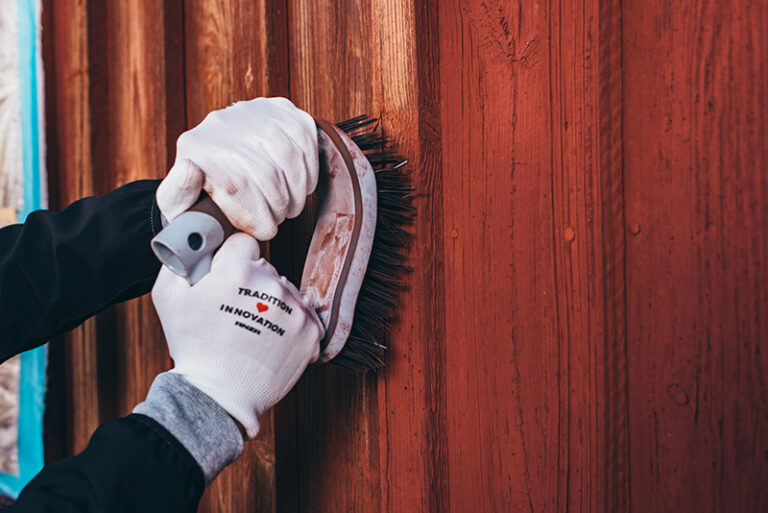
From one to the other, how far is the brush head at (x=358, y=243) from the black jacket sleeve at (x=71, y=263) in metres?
0.29

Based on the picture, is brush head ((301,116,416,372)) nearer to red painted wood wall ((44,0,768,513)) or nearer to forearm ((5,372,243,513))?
red painted wood wall ((44,0,768,513))

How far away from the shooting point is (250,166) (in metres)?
0.66

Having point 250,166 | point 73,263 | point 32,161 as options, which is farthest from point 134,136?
point 250,166

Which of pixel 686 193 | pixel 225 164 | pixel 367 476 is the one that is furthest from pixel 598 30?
pixel 367 476

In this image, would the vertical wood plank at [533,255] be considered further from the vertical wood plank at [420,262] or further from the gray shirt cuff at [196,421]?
the gray shirt cuff at [196,421]

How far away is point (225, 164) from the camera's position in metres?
0.65

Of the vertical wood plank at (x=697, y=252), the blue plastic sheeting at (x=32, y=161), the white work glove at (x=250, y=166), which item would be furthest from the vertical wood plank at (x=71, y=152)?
the vertical wood plank at (x=697, y=252)

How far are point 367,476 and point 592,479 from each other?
37 centimetres

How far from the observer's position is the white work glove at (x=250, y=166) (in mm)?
647

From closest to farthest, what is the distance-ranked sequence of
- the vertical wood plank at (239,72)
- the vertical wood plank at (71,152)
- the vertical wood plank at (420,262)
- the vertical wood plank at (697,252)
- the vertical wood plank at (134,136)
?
the vertical wood plank at (697,252)
the vertical wood plank at (420,262)
the vertical wood plank at (239,72)
the vertical wood plank at (134,136)
the vertical wood plank at (71,152)

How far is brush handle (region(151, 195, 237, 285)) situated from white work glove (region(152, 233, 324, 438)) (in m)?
0.02

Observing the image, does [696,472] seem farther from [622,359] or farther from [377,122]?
[377,122]

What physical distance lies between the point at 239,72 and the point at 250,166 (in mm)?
384

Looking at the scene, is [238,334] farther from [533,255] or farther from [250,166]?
[533,255]
